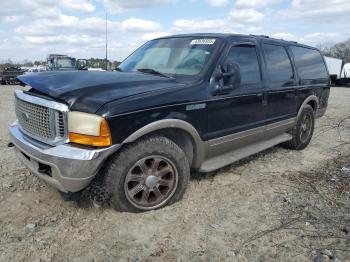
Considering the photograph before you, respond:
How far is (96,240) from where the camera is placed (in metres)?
3.11

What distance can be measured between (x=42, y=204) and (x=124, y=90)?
1.58 meters

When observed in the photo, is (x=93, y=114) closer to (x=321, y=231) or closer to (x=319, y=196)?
(x=321, y=231)

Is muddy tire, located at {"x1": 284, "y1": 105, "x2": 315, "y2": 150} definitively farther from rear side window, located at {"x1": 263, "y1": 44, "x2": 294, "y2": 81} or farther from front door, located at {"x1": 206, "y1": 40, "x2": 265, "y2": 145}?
front door, located at {"x1": 206, "y1": 40, "x2": 265, "y2": 145}

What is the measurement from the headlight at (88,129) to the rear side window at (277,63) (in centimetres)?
284

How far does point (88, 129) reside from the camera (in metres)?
3.09

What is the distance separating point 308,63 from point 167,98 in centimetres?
379

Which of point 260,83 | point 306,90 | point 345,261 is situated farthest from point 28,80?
point 306,90

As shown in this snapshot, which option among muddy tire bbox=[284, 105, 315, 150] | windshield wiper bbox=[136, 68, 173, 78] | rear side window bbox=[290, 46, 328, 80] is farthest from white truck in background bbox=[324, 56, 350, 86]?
windshield wiper bbox=[136, 68, 173, 78]

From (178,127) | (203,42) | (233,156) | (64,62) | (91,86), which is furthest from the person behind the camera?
(64,62)

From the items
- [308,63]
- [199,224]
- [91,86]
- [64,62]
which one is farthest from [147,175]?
[64,62]

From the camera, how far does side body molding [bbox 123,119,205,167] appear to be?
3.34 m

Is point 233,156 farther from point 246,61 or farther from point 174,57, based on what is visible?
point 174,57

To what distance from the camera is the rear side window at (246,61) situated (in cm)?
443

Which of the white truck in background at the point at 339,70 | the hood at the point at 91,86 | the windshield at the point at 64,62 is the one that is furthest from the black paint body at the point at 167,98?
the white truck in background at the point at 339,70
